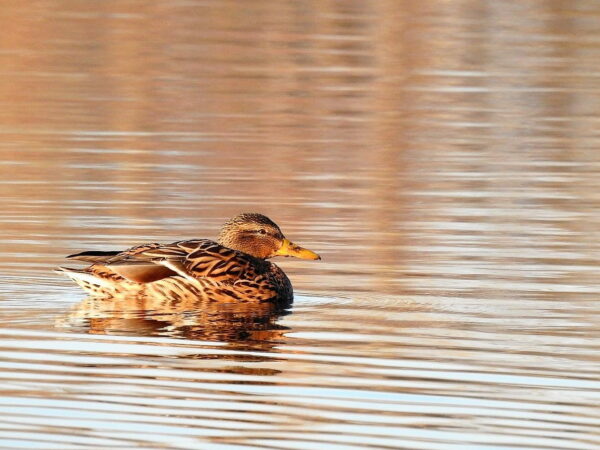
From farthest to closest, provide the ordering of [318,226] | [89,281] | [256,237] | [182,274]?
[318,226], [256,237], [182,274], [89,281]

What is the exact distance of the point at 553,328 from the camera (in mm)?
10477

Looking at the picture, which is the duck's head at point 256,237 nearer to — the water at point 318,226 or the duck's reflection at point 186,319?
the water at point 318,226

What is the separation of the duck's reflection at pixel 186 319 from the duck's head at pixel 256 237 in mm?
648

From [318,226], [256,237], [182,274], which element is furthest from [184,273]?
[318,226]

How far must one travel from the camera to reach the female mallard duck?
452 inches

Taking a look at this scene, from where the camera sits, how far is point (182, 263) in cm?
1166

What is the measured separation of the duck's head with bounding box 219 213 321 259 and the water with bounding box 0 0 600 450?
1.05 ft

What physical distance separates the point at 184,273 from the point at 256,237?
975 mm

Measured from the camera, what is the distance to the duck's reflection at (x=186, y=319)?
10.3 m

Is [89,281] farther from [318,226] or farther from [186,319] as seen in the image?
[318,226]

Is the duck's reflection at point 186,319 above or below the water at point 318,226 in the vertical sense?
below

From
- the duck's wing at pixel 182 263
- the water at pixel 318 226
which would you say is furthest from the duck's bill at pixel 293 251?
the duck's wing at pixel 182 263

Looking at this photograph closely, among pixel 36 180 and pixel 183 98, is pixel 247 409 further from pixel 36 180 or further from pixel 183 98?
pixel 183 98

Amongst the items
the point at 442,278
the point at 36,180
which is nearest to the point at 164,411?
the point at 442,278
